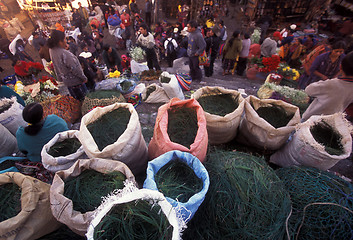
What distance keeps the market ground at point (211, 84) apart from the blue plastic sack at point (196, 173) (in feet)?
3.75

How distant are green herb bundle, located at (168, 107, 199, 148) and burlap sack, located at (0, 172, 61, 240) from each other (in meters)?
1.07

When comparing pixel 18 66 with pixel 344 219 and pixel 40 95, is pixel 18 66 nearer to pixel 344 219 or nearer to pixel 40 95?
pixel 40 95

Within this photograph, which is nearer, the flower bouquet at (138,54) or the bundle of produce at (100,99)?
the bundle of produce at (100,99)

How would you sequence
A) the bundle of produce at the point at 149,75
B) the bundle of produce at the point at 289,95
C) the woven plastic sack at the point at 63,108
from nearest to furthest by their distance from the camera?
1. the woven plastic sack at the point at 63,108
2. the bundle of produce at the point at 289,95
3. the bundle of produce at the point at 149,75

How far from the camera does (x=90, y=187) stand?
1.20m

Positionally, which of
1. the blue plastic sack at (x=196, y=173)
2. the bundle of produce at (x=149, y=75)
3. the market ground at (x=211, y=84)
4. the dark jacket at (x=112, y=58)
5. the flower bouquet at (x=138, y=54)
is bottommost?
the market ground at (x=211, y=84)

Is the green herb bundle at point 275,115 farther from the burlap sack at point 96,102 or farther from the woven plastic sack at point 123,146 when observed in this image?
the burlap sack at point 96,102

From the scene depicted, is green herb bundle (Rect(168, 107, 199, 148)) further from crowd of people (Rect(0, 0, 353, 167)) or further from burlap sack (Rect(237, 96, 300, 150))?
crowd of people (Rect(0, 0, 353, 167))

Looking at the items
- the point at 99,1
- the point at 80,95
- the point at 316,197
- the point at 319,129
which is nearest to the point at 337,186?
the point at 316,197

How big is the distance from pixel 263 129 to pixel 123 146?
1.42 m

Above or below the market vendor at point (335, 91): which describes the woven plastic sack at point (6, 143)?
below

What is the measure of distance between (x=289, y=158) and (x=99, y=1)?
12.4 meters

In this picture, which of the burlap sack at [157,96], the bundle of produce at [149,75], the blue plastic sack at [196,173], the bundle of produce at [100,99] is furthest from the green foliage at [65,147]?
the bundle of produce at [149,75]

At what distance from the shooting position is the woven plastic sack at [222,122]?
1796 mm
